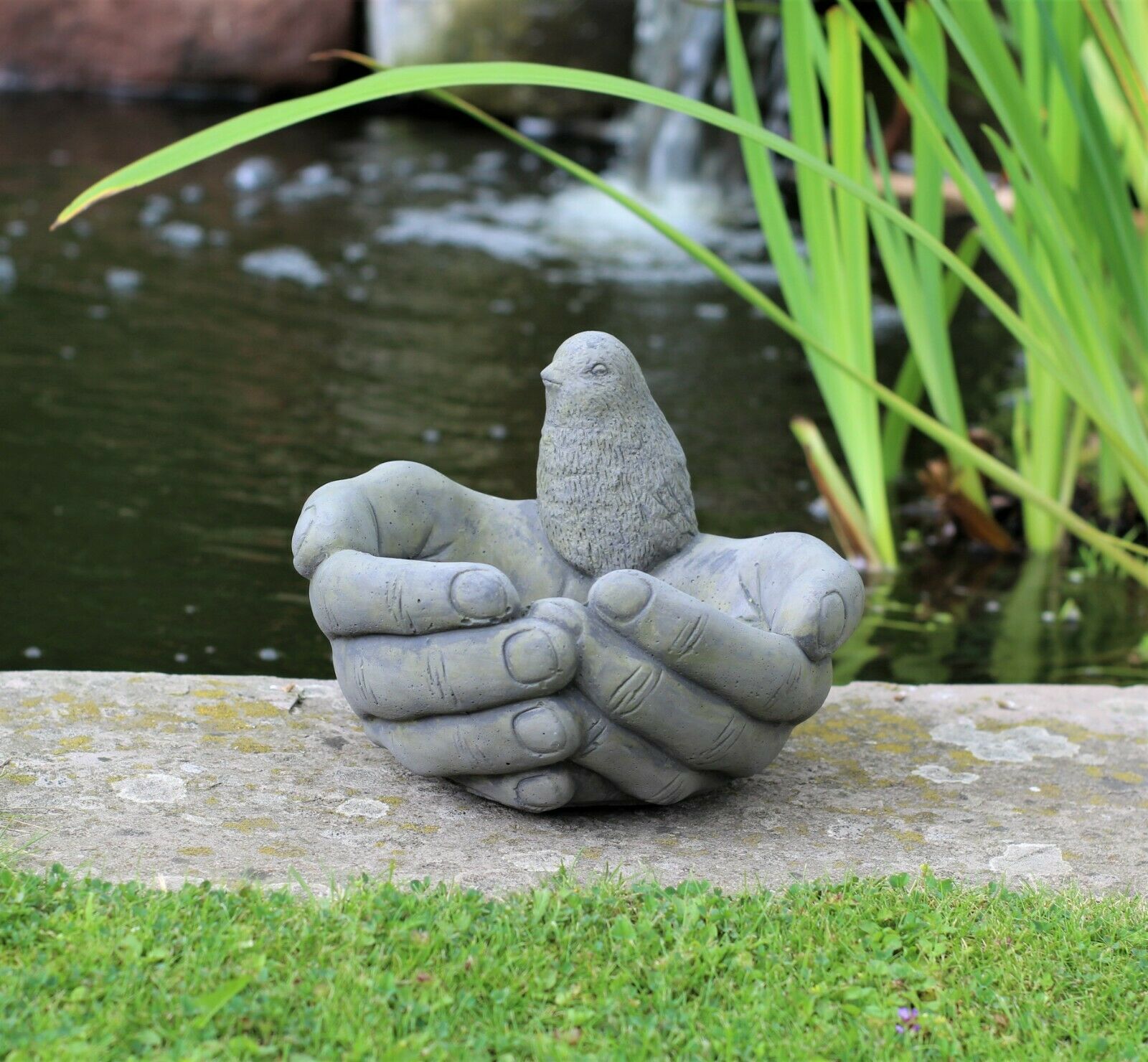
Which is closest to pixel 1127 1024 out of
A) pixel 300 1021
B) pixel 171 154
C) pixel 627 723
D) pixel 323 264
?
pixel 627 723

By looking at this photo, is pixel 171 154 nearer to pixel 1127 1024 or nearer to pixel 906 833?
pixel 906 833

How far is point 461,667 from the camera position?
6.77 ft

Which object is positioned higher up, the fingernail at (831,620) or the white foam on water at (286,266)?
the white foam on water at (286,266)

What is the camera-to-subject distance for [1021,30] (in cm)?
358

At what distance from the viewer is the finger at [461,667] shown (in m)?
2.03

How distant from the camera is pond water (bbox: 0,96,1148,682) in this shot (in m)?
3.89

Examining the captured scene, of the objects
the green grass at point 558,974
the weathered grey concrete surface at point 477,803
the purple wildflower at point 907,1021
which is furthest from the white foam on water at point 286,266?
the purple wildflower at point 907,1021

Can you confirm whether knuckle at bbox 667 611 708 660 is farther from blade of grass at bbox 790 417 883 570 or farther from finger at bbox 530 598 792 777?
blade of grass at bbox 790 417 883 570

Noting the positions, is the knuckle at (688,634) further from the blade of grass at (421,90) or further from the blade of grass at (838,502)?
the blade of grass at (838,502)

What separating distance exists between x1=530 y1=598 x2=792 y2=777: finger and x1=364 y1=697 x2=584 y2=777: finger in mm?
64

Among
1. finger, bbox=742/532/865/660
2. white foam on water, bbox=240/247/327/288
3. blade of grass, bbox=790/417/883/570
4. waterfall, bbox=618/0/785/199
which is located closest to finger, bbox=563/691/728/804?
finger, bbox=742/532/865/660

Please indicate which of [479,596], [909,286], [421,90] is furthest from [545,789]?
[909,286]

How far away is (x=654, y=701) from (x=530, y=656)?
20 centimetres

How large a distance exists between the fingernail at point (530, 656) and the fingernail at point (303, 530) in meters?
0.38
